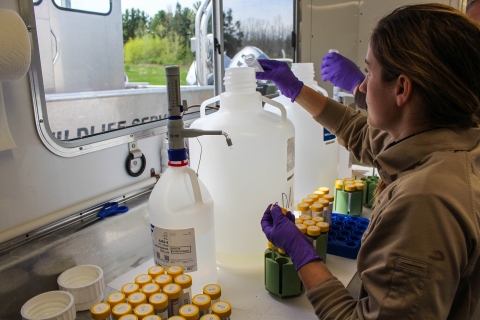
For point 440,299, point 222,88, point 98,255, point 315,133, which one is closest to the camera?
point 440,299

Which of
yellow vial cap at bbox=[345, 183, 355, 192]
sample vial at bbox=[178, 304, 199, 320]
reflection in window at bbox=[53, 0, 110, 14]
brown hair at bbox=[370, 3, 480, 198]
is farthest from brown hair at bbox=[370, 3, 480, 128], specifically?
reflection in window at bbox=[53, 0, 110, 14]

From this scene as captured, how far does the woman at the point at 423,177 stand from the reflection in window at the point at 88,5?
1.06 metres

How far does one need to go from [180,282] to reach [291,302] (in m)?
0.32

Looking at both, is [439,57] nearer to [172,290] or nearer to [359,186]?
[172,290]

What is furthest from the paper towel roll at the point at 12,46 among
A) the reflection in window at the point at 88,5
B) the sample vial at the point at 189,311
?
the sample vial at the point at 189,311

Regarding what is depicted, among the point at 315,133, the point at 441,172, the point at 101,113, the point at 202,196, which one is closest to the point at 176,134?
the point at 202,196

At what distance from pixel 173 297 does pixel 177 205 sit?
232mm

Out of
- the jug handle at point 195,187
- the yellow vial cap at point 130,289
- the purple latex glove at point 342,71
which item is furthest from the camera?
the purple latex glove at point 342,71

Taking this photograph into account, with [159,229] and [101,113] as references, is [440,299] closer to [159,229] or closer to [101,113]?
[159,229]

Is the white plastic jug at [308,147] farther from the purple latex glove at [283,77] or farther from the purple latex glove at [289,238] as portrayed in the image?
the purple latex glove at [289,238]

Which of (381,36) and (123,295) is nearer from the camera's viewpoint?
(381,36)

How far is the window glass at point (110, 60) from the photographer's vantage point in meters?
1.17

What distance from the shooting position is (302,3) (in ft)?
8.05

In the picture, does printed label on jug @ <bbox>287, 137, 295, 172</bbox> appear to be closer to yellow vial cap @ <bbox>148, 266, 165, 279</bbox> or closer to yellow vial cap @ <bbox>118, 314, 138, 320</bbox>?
yellow vial cap @ <bbox>148, 266, 165, 279</bbox>
